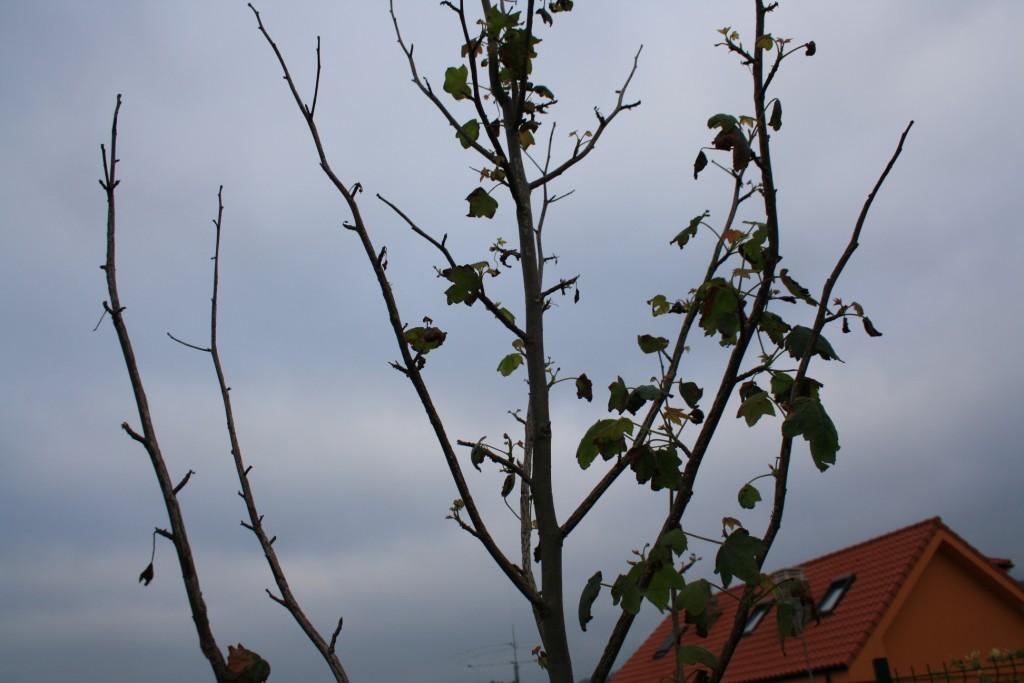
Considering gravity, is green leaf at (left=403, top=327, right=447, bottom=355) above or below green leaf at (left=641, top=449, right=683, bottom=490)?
above

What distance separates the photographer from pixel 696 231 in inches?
80.7

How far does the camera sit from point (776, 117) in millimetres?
1613

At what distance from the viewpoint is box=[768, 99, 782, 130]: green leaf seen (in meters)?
1.60

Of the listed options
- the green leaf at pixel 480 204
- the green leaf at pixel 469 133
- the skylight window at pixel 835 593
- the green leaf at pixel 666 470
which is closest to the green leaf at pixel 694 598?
the green leaf at pixel 666 470

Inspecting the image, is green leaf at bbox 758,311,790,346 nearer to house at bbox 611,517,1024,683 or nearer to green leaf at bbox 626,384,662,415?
green leaf at bbox 626,384,662,415

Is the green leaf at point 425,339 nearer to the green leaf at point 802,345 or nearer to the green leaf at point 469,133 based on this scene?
the green leaf at point 469,133

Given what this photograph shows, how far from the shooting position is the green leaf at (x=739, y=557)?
59.4 inches

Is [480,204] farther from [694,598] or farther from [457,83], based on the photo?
[694,598]

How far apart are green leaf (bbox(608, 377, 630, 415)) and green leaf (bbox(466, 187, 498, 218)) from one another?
1.70 feet

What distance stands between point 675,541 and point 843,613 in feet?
52.4

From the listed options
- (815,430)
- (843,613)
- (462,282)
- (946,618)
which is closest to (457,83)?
(462,282)

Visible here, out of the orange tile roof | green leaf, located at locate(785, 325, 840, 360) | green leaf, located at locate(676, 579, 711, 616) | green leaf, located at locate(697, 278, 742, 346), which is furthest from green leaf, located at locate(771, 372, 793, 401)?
the orange tile roof

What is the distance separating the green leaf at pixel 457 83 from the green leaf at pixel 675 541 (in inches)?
49.5

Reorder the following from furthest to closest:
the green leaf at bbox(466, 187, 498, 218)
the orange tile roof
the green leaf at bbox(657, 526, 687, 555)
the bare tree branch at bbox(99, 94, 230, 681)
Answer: the orange tile roof < the green leaf at bbox(466, 187, 498, 218) < the green leaf at bbox(657, 526, 687, 555) < the bare tree branch at bbox(99, 94, 230, 681)
